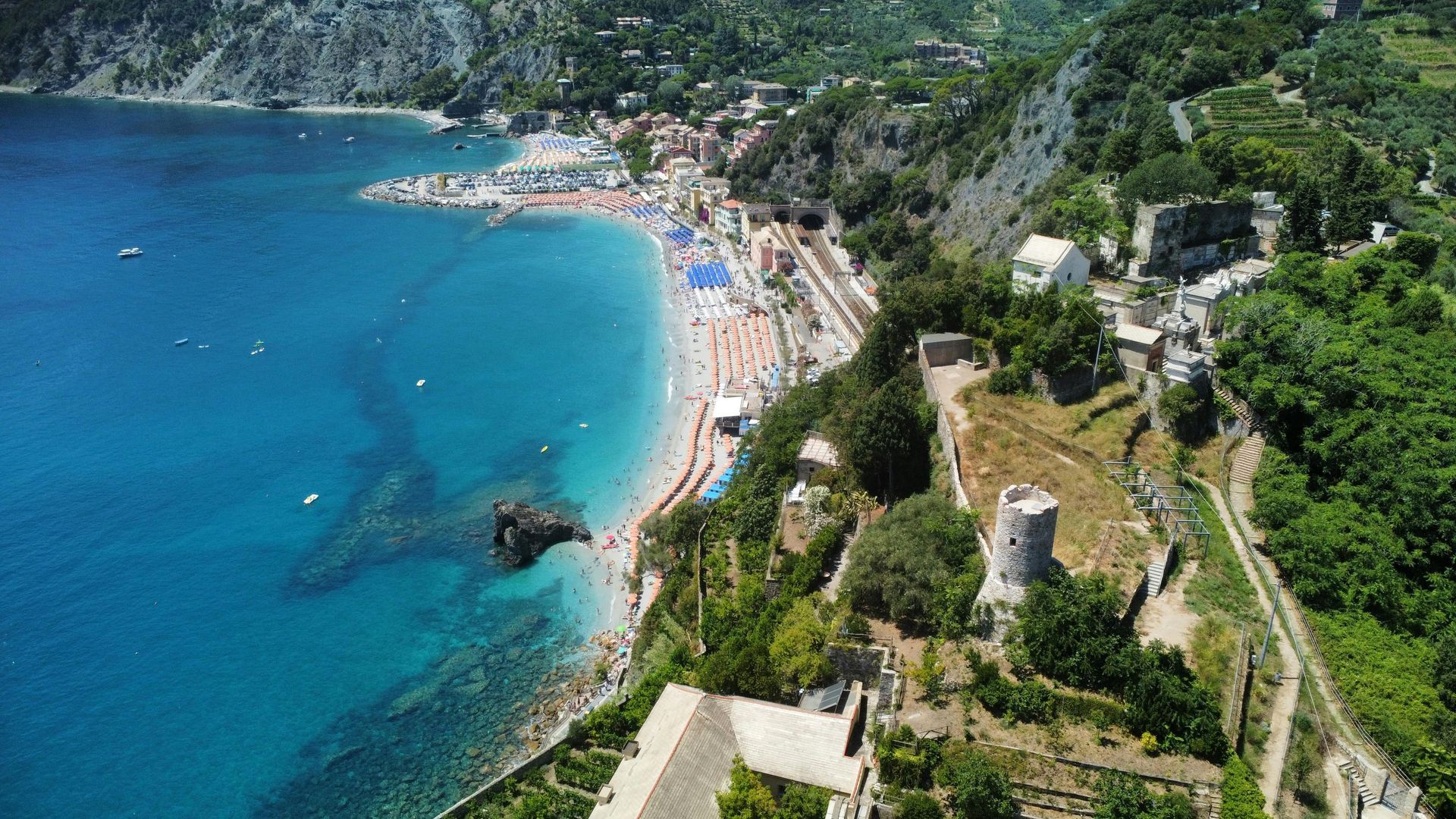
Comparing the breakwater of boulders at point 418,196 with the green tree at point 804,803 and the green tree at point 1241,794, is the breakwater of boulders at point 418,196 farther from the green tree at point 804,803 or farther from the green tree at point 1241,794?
the green tree at point 1241,794

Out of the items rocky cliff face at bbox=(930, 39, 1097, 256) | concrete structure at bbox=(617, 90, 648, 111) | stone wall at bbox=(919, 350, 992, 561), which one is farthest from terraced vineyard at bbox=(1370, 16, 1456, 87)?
concrete structure at bbox=(617, 90, 648, 111)

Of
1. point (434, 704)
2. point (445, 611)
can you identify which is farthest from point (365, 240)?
point (434, 704)

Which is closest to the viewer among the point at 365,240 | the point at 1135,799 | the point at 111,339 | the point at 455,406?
the point at 1135,799

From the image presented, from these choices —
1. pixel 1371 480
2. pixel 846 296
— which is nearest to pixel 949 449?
pixel 1371 480

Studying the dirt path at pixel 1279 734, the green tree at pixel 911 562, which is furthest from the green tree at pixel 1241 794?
the green tree at pixel 911 562

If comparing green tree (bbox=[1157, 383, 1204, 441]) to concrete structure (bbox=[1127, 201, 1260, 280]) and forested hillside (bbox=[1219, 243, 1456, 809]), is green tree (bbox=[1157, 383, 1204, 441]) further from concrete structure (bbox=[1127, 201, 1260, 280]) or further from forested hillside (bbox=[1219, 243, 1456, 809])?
concrete structure (bbox=[1127, 201, 1260, 280])

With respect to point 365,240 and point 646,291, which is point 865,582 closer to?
point 646,291
